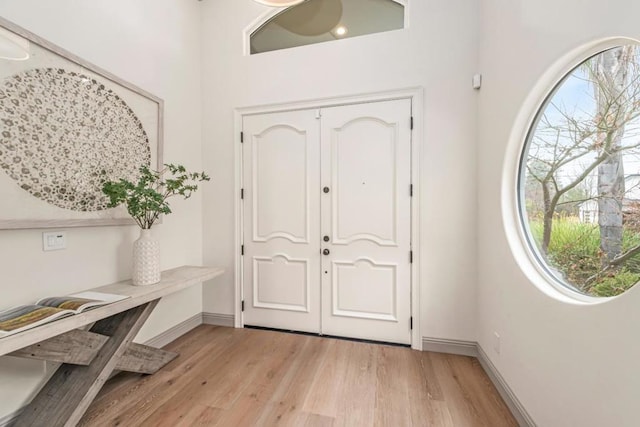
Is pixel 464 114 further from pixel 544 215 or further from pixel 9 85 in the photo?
pixel 9 85

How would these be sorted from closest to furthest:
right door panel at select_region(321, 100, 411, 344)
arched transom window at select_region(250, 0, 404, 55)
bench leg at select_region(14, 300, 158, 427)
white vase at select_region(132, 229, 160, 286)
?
1. bench leg at select_region(14, 300, 158, 427)
2. white vase at select_region(132, 229, 160, 286)
3. right door panel at select_region(321, 100, 411, 344)
4. arched transom window at select_region(250, 0, 404, 55)

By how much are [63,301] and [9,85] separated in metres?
1.17

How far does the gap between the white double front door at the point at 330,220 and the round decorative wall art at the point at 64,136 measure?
1.10m

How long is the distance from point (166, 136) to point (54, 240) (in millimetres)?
1218

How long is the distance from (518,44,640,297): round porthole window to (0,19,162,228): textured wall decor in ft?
9.05

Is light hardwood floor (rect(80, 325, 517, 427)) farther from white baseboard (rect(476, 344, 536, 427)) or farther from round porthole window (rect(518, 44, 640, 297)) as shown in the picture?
round porthole window (rect(518, 44, 640, 297))

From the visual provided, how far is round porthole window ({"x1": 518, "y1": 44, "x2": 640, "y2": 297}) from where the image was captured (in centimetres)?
99

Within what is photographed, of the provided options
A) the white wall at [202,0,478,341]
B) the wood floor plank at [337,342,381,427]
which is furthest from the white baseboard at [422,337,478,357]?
the wood floor plank at [337,342,381,427]

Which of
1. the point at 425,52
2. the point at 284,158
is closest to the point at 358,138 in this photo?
the point at 284,158

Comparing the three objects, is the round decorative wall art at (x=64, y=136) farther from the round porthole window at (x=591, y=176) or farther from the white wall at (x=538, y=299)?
the round porthole window at (x=591, y=176)

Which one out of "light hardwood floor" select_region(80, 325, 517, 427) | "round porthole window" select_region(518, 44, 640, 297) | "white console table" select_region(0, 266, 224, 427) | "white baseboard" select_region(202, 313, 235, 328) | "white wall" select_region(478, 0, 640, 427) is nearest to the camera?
"white wall" select_region(478, 0, 640, 427)

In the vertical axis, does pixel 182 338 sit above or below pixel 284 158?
below

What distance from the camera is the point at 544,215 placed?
4.92ft

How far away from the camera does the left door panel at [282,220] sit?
2574mm
